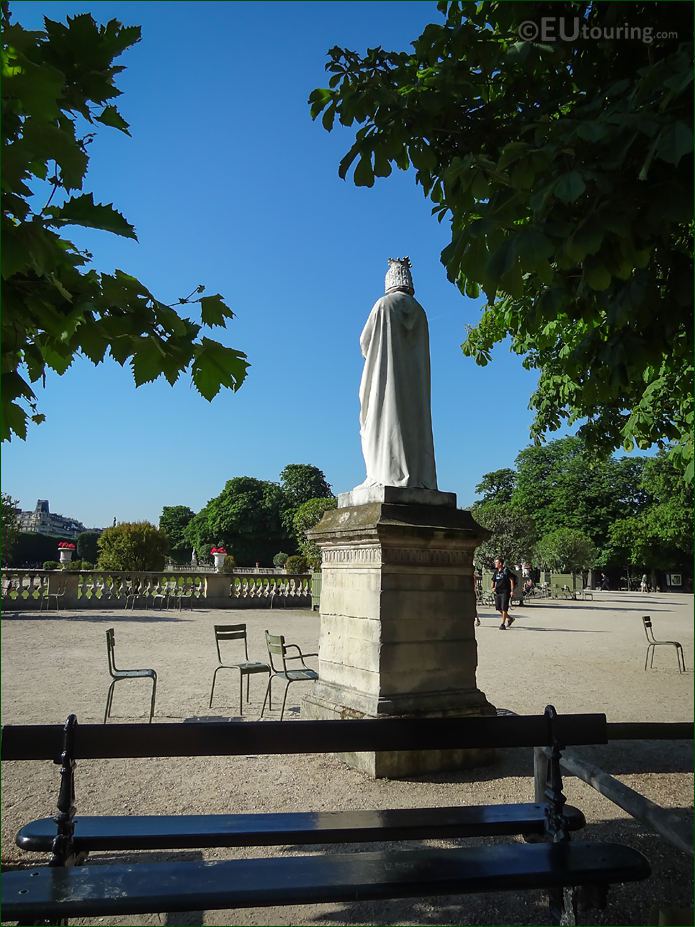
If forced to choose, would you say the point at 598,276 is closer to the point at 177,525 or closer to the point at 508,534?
the point at 508,534

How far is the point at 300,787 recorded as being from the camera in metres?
5.10

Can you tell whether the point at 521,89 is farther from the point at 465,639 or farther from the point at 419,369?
the point at 465,639

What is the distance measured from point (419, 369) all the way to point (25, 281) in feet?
15.4

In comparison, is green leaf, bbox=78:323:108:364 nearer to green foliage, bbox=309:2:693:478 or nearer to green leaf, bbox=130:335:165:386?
green leaf, bbox=130:335:165:386

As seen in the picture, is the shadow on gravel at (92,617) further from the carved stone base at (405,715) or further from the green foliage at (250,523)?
the green foliage at (250,523)

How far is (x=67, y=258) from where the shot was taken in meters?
2.08

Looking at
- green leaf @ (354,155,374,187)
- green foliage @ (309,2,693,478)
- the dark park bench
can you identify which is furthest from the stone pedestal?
green leaf @ (354,155,374,187)

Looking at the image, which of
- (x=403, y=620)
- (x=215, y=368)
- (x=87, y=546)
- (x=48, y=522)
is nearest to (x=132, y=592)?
(x=403, y=620)

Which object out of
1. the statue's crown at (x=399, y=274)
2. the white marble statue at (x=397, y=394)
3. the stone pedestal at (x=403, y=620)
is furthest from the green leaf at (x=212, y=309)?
the statue's crown at (x=399, y=274)

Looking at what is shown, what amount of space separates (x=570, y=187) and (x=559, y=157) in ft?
2.27

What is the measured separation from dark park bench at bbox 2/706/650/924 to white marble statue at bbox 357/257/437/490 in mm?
3021

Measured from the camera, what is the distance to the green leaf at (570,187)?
7.75ft

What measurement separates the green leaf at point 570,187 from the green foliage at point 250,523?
7080 cm

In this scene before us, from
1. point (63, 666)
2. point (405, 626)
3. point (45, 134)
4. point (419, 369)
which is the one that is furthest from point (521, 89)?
point (63, 666)
